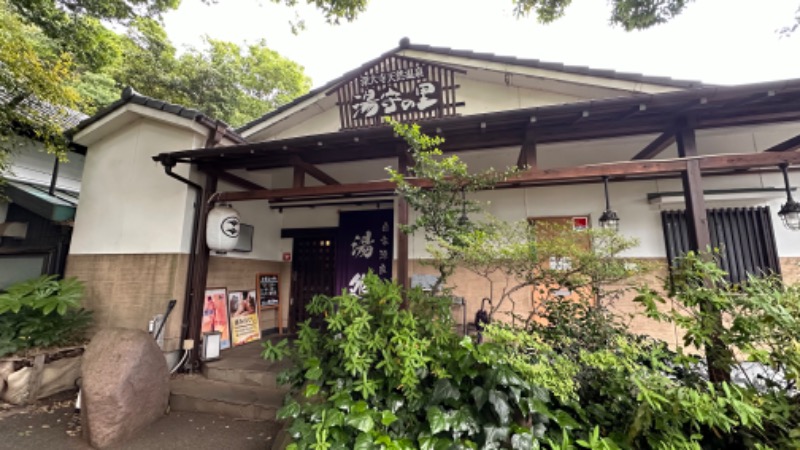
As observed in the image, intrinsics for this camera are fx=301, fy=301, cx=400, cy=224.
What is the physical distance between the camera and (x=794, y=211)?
3.59m

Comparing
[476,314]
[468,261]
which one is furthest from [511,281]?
[468,261]

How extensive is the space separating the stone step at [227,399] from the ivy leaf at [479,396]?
2486 millimetres

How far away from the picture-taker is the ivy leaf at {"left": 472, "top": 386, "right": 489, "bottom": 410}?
2.33m

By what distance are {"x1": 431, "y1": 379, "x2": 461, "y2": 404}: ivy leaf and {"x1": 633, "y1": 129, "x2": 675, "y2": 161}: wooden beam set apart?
3.74 m

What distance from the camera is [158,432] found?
332 centimetres

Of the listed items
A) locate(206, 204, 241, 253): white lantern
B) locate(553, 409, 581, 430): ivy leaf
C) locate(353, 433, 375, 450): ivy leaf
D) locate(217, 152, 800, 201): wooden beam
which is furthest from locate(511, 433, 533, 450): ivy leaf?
locate(206, 204, 241, 253): white lantern

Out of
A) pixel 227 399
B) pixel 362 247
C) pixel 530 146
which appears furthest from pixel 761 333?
pixel 362 247

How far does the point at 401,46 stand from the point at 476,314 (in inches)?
208

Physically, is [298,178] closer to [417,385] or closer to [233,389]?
[233,389]

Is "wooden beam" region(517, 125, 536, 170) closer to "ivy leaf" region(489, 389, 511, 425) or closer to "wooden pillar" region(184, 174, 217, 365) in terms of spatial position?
"ivy leaf" region(489, 389, 511, 425)

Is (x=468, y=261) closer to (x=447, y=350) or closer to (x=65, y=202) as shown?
(x=447, y=350)

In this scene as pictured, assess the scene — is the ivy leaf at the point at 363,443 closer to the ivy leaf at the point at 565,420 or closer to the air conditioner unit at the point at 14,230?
the ivy leaf at the point at 565,420

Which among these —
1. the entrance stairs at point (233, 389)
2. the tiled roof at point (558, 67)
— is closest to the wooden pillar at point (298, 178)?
the entrance stairs at point (233, 389)

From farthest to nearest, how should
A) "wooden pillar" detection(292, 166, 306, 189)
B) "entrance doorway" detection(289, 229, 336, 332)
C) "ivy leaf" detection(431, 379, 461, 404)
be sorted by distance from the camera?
"entrance doorway" detection(289, 229, 336, 332)
"wooden pillar" detection(292, 166, 306, 189)
"ivy leaf" detection(431, 379, 461, 404)
